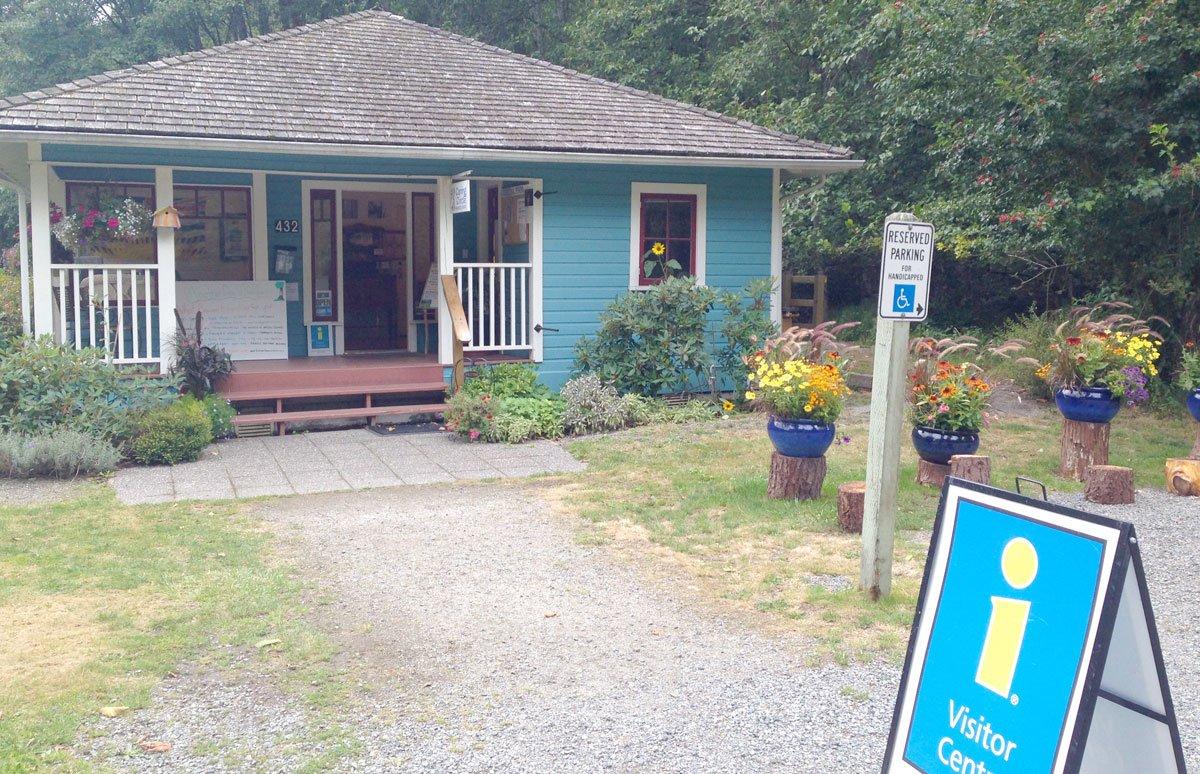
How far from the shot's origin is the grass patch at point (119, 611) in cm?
459

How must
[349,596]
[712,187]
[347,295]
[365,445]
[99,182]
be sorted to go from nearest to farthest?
[349,596], [365,445], [99,182], [712,187], [347,295]

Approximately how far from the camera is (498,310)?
13664mm

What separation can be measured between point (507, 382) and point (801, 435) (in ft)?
16.1

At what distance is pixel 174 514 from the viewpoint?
26.4 ft

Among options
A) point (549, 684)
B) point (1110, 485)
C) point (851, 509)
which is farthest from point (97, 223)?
point (1110, 485)

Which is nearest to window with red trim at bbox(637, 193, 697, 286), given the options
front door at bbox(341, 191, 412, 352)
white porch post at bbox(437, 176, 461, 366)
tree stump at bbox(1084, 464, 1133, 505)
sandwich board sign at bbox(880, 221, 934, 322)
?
white porch post at bbox(437, 176, 461, 366)

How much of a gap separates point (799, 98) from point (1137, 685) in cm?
1870

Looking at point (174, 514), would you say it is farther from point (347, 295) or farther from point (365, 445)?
point (347, 295)

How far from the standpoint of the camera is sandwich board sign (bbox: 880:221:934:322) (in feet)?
17.9

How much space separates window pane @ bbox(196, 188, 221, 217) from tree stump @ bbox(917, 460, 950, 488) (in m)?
8.96

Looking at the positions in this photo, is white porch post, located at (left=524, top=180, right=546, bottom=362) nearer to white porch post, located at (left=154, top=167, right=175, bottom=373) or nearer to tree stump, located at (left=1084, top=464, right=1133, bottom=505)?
white porch post, located at (left=154, top=167, right=175, bottom=373)

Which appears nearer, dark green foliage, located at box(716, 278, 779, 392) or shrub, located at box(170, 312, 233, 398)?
shrub, located at box(170, 312, 233, 398)

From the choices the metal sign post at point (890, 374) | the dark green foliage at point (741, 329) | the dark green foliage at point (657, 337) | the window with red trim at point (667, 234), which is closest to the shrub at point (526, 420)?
the dark green foliage at point (657, 337)

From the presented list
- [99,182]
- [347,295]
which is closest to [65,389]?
[99,182]
